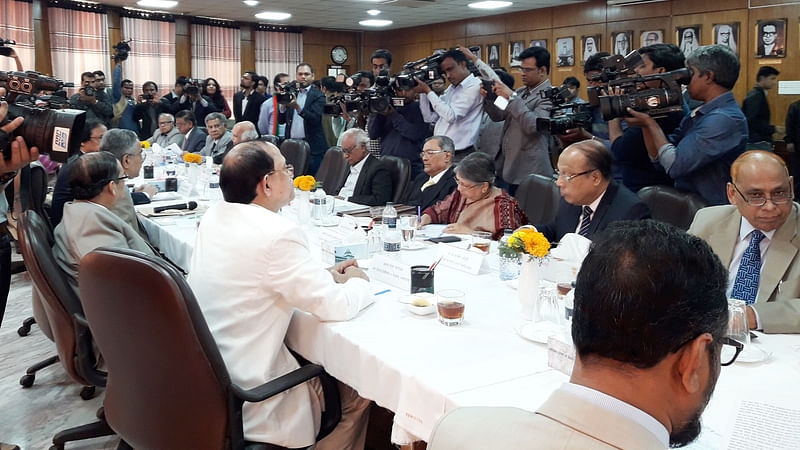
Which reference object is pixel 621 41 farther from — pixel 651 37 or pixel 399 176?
pixel 399 176

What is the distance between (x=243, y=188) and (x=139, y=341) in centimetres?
66

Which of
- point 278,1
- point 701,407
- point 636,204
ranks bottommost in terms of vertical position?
point 701,407

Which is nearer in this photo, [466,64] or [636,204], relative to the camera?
[636,204]

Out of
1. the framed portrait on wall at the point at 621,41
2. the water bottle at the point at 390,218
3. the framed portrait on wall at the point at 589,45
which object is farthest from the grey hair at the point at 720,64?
the framed portrait on wall at the point at 589,45

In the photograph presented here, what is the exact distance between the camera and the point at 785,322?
1.79m

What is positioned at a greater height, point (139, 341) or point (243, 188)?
point (243, 188)

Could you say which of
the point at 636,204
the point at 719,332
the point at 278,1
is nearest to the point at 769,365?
the point at 719,332

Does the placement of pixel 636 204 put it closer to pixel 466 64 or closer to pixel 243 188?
pixel 243 188

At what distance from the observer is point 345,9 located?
10758mm

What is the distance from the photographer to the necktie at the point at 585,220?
2906mm

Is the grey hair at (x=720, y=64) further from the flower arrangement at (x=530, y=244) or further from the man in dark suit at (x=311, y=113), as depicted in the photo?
the man in dark suit at (x=311, y=113)

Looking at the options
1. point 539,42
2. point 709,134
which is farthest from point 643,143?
point 539,42

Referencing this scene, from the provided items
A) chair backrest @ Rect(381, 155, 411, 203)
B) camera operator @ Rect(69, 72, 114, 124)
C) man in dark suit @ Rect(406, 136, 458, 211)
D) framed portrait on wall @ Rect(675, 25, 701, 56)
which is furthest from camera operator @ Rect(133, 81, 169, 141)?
framed portrait on wall @ Rect(675, 25, 701, 56)

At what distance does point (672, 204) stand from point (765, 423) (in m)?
1.69
